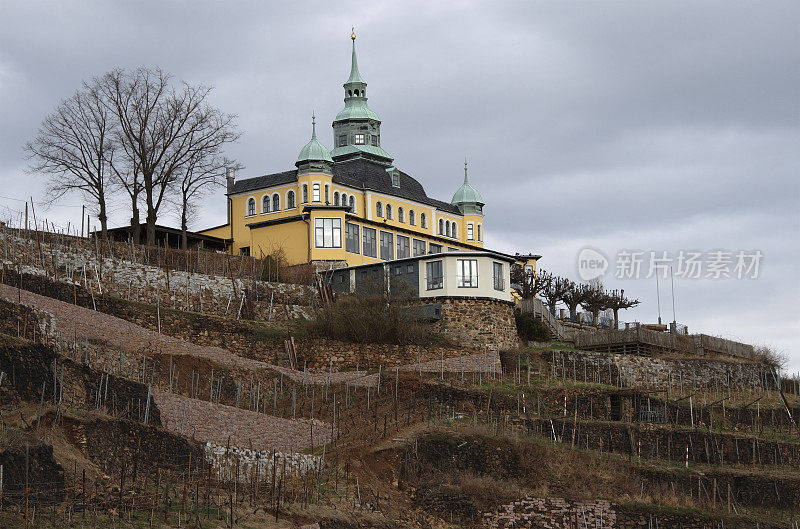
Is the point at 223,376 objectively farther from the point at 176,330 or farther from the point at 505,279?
the point at 505,279

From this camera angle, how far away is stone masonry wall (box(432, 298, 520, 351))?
56.7 meters

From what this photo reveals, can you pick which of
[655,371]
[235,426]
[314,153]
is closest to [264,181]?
[314,153]

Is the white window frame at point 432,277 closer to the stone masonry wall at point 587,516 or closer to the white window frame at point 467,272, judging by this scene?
the white window frame at point 467,272

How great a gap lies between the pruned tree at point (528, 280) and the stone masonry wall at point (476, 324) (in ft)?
43.2

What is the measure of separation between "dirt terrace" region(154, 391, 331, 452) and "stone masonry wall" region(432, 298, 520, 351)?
14.5 meters

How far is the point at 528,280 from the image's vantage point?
244ft

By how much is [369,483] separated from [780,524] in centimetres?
1388

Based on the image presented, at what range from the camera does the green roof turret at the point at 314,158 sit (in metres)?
69.1

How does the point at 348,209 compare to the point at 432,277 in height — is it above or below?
above

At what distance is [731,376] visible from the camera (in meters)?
59.5

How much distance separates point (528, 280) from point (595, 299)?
4.58m

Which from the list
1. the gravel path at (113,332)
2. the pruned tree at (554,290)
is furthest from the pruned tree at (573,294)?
the gravel path at (113,332)

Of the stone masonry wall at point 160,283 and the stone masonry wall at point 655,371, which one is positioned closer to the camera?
the stone masonry wall at point 160,283

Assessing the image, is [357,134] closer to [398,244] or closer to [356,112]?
[356,112]
